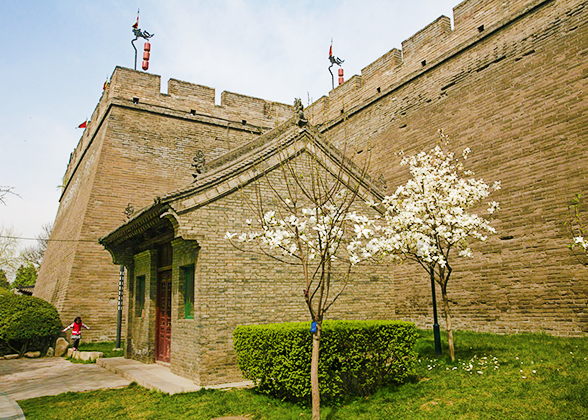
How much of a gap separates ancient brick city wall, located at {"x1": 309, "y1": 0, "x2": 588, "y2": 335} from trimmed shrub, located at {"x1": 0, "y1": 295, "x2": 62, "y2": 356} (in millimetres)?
12696

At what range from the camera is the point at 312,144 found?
424 inches

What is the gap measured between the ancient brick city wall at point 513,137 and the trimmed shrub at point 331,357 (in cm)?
436

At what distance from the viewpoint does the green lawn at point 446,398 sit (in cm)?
580

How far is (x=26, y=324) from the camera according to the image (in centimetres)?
1581

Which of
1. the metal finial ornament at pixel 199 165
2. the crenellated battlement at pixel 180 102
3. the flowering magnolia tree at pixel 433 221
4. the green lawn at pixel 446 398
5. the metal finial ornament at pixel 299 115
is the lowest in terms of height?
the green lawn at pixel 446 398

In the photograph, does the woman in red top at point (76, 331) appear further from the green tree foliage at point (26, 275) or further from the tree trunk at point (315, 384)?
the green tree foliage at point (26, 275)

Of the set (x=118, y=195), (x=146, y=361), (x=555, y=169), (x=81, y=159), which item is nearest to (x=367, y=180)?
(x=555, y=169)

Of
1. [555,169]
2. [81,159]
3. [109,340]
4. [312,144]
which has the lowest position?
[109,340]

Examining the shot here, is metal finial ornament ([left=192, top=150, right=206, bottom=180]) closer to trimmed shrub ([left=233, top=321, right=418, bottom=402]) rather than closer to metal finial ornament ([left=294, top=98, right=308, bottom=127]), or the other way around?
metal finial ornament ([left=294, top=98, right=308, bottom=127])

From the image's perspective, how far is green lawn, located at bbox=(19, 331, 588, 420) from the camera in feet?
19.0

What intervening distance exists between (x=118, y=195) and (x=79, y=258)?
3.12 metres

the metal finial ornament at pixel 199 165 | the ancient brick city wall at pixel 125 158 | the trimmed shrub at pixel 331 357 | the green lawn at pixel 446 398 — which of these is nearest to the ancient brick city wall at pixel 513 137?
the green lawn at pixel 446 398

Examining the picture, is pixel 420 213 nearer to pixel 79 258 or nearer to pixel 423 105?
pixel 423 105

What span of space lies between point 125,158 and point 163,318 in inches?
408
